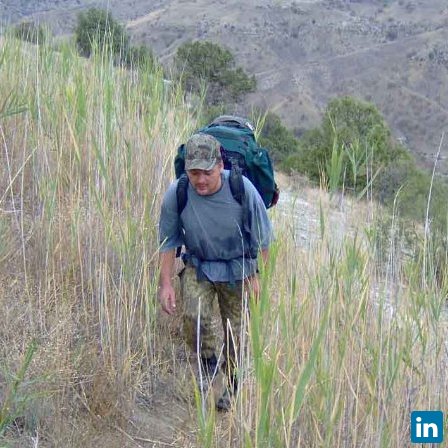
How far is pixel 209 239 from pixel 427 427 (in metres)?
1.16

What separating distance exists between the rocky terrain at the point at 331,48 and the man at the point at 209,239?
3487 centimetres

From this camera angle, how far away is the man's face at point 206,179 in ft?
8.87

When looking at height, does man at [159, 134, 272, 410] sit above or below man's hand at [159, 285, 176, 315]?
above

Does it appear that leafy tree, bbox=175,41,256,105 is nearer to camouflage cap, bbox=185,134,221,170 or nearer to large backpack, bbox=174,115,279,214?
large backpack, bbox=174,115,279,214

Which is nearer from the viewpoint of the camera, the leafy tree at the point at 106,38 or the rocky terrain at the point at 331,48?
the leafy tree at the point at 106,38

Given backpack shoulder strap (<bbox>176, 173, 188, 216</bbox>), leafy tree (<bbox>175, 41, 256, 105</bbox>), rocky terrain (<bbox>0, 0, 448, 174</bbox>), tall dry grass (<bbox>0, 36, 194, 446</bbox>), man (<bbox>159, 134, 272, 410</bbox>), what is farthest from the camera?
rocky terrain (<bbox>0, 0, 448, 174</bbox>)

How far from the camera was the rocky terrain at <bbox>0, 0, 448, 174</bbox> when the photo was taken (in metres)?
43.0

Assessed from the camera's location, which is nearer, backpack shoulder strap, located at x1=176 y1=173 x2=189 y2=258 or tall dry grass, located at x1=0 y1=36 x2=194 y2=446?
tall dry grass, located at x1=0 y1=36 x2=194 y2=446

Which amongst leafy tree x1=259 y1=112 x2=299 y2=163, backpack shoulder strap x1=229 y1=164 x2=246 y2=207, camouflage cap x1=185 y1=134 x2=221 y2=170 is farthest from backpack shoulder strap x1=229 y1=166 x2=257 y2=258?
leafy tree x1=259 y1=112 x2=299 y2=163

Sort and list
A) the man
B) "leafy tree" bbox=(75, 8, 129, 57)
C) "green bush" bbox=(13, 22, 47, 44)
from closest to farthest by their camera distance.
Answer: the man → "leafy tree" bbox=(75, 8, 129, 57) → "green bush" bbox=(13, 22, 47, 44)

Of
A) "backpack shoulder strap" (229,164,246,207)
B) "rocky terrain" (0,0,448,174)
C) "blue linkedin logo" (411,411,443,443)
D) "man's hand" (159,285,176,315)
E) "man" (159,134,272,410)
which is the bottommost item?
"blue linkedin logo" (411,411,443,443)

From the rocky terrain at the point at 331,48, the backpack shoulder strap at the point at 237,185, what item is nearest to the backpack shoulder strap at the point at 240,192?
the backpack shoulder strap at the point at 237,185

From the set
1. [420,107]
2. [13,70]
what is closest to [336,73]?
[420,107]

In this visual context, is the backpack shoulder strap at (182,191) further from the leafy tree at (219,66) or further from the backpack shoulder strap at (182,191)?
the leafy tree at (219,66)
